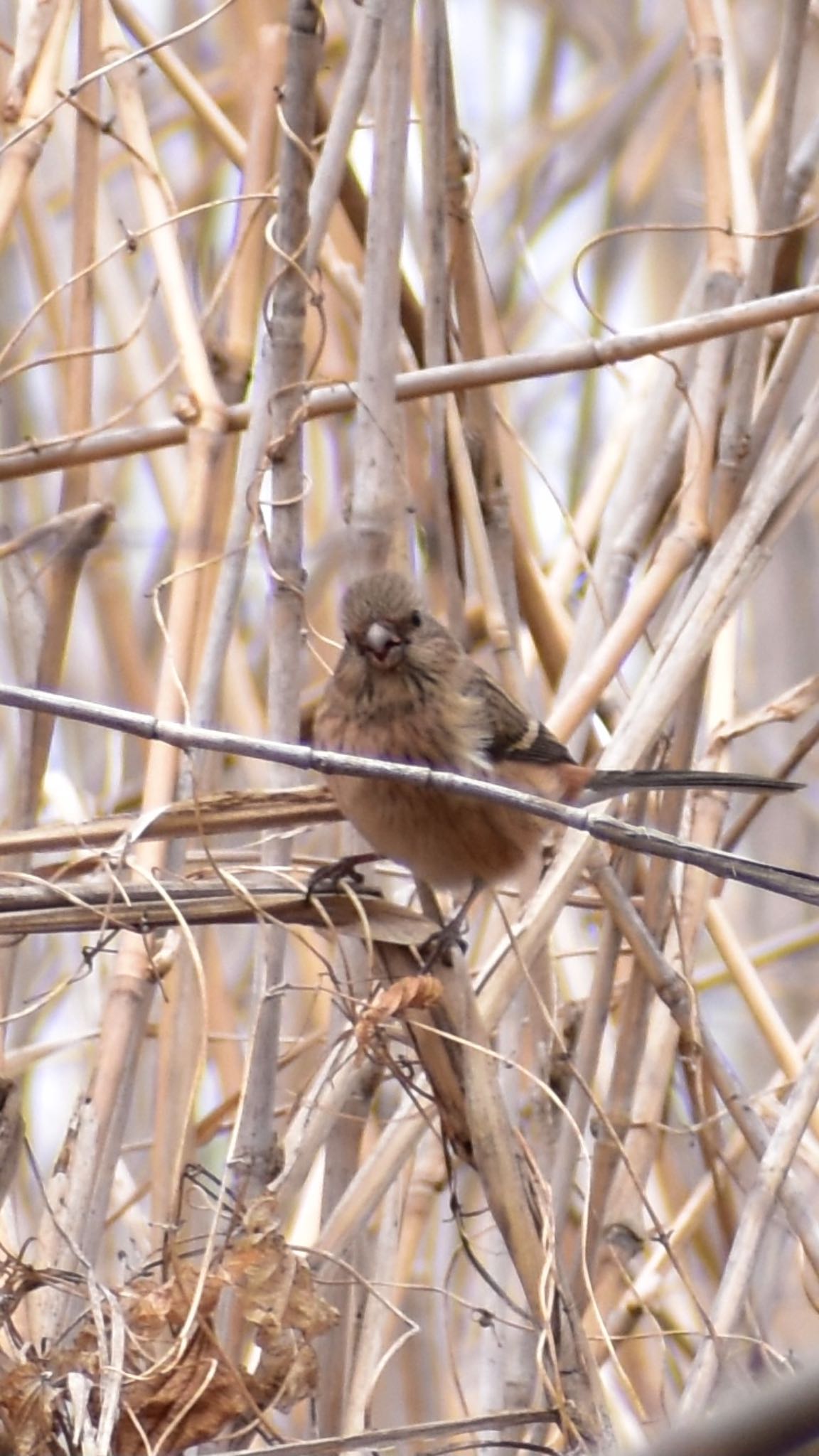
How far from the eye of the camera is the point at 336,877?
1.62 m

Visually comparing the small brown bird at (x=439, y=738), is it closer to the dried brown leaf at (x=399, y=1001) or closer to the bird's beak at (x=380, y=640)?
the bird's beak at (x=380, y=640)

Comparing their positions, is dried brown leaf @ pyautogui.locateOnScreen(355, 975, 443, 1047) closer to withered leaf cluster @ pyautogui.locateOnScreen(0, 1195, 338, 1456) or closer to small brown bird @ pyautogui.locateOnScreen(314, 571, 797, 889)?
withered leaf cluster @ pyautogui.locateOnScreen(0, 1195, 338, 1456)

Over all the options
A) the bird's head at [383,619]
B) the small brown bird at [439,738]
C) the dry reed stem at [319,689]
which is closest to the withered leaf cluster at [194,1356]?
the dry reed stem at [319,689]

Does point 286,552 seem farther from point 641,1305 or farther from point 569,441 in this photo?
point 569,441

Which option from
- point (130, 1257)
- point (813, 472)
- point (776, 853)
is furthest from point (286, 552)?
→ point (776, 853)

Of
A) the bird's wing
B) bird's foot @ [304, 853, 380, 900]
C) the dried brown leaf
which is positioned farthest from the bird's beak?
the dried brown leaf

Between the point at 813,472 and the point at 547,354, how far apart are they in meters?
0.54

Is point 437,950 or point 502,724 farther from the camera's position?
point 502,724

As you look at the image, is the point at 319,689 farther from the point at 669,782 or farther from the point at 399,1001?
the point at 399,1001

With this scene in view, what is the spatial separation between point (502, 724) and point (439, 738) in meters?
0.11

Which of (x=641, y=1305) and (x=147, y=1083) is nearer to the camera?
(x=641, y=1305)

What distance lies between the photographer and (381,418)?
1.66m

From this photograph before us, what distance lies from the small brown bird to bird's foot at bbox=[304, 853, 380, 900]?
0.28ft

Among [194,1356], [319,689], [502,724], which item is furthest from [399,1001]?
[319,689]
